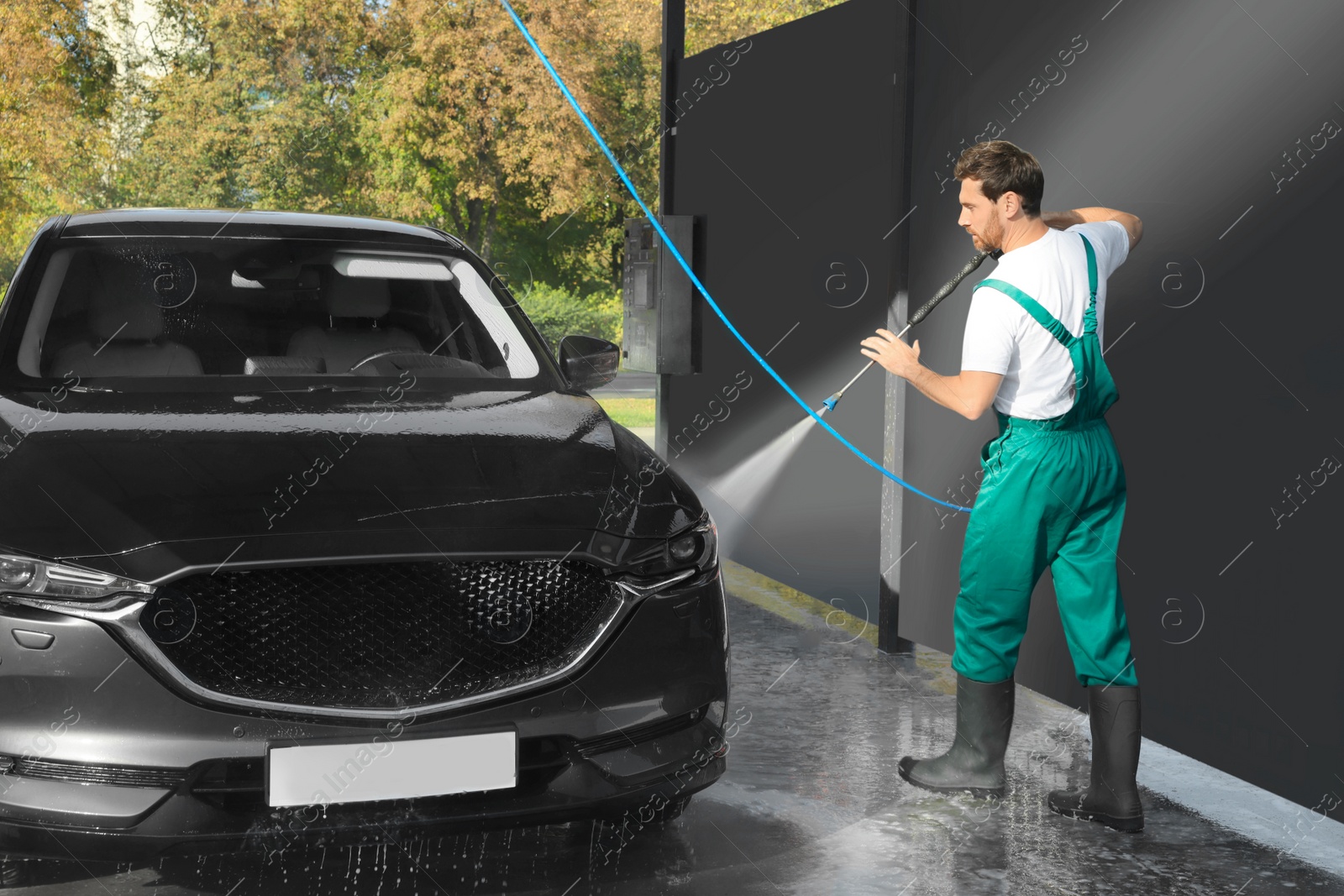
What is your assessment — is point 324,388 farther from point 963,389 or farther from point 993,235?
point 993,235

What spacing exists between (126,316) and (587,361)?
147 cm

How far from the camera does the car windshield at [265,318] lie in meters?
3.99

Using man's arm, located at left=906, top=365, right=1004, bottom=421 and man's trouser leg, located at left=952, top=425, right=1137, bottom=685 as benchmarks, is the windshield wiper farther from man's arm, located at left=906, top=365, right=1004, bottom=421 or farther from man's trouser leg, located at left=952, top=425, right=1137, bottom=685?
man's trouser leg, located at left=952, top=425, right=1137, bottom=685

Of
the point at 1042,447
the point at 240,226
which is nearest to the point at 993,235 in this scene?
the point at 1042,447

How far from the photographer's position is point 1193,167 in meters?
4.17

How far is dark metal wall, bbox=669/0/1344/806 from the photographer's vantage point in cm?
376

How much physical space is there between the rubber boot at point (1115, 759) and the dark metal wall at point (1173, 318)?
408mm

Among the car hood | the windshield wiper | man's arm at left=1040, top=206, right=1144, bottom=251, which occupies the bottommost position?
the car hood

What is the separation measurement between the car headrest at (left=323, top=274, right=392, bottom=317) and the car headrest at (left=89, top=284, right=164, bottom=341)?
1.77ft

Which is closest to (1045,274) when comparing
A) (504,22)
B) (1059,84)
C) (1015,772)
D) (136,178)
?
(1059,84)

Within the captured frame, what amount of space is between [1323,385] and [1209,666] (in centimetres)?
95

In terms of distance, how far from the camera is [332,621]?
2.87 metres

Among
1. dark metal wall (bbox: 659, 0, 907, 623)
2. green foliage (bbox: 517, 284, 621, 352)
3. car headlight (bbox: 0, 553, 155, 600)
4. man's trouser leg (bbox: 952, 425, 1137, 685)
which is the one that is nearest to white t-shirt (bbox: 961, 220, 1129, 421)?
man's trouser leg (bbox: 952, 425, 1137, 685)

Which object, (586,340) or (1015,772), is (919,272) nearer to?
(586,340)
